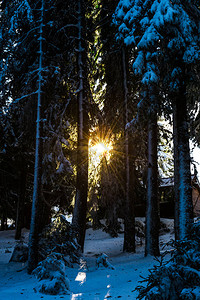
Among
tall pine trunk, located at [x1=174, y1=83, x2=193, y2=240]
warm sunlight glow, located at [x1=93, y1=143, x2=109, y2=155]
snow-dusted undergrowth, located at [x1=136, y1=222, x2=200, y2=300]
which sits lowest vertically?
snow-dusted undergrowth, located at [x1=136, y1=222, x2=200, y2=300]

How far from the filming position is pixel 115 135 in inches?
504

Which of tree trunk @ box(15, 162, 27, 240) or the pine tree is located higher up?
the pine tree

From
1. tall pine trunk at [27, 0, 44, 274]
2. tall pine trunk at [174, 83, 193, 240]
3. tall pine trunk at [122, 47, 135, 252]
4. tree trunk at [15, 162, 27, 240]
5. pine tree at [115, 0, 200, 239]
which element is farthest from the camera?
tree trunk at [15, 162, 27, 240]

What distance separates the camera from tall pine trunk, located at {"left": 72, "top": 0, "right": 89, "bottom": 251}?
10.0m

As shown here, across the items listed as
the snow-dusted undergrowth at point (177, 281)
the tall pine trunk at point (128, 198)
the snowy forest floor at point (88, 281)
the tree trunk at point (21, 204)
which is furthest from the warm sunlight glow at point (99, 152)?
the snow-dusted undergrowth at point (177, 281)

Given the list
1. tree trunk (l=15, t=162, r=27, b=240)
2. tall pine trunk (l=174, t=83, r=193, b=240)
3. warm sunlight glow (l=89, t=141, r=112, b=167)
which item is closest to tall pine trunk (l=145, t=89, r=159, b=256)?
tall pine trunk (l=174, t=83, r=193, b=240)

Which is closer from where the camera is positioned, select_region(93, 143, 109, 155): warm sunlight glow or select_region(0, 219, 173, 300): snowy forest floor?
select_region(0, 219, 173, 300): snowy forest floor

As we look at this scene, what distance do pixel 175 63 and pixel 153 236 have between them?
565 centimetres

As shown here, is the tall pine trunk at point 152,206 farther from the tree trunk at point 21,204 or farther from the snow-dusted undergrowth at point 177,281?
the tree trunk at point 21,204

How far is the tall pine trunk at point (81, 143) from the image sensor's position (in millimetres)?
10047

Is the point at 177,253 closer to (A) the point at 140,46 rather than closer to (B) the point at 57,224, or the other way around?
(A) the point at 140,46

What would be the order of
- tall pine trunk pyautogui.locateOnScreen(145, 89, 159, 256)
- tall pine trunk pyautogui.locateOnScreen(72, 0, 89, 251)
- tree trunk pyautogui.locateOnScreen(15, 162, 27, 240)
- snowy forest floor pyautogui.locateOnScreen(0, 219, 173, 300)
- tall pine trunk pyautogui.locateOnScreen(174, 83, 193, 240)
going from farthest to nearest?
tree trunk pyautogui.locateOnScreen(15, 162, 27, 240) → tall pine trunk pyautogui.locateOnScreen(72, 0, 89, 251) → tall pine trunk pyautogui.locateOnScreen(145, 89, 159, 256) → tall pine trunk pyautogui.locateOnScreen(174, 83, 193, 240) → snowy forest floor pyautogui.locateOnScreen(0, 219, 173, 300)

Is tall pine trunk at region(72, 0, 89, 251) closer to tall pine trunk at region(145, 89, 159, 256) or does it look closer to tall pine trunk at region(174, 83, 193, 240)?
tall pine trunk at region(145, 89, 159, 256)

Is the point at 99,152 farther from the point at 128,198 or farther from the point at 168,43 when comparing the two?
the point at 168,43
